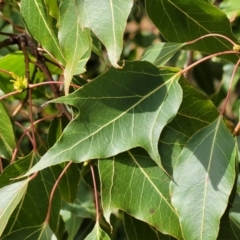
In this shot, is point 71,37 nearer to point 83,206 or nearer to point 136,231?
point 136,231

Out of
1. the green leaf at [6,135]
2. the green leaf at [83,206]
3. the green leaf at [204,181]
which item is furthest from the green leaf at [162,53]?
the green leaf at [83,206]

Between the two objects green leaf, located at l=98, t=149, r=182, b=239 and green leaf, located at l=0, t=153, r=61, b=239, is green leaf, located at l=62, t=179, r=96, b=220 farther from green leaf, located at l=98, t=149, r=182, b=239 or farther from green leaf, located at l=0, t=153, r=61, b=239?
green leaf, located at l=98, t=149, r=182, b=239

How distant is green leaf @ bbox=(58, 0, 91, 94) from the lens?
94 cm

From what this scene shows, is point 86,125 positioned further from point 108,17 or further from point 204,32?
point 204,32

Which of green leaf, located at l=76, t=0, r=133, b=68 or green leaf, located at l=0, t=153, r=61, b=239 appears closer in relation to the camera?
green leaf, located at l=76, t=0, r=133, b=68

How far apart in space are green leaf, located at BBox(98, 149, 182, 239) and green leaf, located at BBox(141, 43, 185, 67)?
6.1 inches

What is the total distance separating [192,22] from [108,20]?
10.0 inches

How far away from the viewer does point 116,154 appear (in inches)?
37.7

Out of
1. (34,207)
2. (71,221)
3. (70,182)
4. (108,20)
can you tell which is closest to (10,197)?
(34,207)

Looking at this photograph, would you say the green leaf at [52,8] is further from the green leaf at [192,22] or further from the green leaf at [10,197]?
the green leaf at [10,197]

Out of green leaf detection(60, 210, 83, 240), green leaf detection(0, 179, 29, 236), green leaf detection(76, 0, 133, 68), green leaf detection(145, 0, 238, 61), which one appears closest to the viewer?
green leaf detection(76, 0, 133, 68)

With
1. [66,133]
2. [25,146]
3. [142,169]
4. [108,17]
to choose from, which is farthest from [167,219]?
[25,146]

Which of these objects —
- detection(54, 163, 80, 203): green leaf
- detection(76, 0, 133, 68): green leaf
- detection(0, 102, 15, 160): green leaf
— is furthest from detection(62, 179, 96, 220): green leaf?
A: detection(76, 0, 133, 68): green leaf

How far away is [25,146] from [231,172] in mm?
1345
